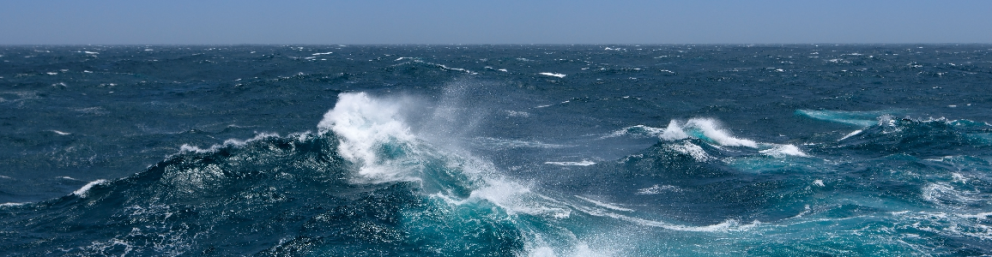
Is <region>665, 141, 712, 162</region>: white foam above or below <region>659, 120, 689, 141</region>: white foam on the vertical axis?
above

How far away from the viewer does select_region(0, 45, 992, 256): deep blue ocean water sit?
17.0 meters

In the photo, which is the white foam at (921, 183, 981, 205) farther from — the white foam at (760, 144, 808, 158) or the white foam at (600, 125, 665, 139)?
the white foam at (600, 125, 665, 139)

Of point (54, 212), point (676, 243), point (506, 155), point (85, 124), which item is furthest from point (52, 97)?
point (676, 243)

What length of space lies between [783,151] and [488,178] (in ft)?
48.3

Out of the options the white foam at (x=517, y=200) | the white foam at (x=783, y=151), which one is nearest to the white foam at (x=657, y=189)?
the white foam at (x=517, y=200)

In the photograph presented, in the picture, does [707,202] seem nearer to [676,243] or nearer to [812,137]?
[676,243]

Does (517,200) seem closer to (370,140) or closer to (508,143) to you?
(370,140)

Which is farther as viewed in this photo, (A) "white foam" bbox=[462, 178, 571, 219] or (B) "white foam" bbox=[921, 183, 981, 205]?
(B) "white foam" bbox=[921, 183, 981, 205]

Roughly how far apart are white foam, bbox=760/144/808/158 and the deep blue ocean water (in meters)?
0.17

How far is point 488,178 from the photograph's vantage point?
76.6 feet

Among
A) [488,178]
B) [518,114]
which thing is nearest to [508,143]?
[488,178]

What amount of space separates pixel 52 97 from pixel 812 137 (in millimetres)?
51707

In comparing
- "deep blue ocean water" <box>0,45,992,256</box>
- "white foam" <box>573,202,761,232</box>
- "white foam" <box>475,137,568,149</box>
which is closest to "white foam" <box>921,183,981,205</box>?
"deep blue ocean water" <box>0,45,992,256</box>

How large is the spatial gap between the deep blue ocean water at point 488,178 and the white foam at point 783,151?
0.56ft
